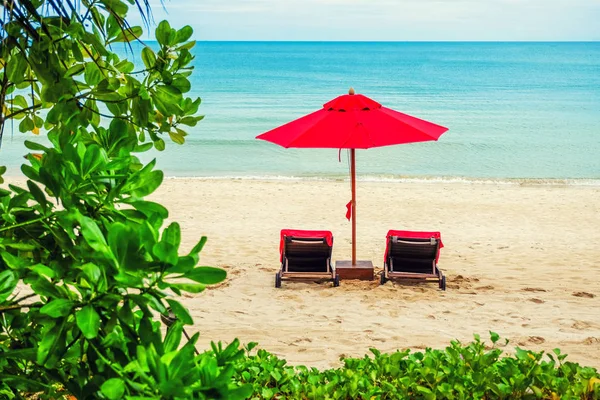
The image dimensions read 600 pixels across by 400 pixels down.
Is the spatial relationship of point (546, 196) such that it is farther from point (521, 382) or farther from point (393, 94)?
point (393, 94)

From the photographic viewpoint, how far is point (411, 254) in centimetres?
833

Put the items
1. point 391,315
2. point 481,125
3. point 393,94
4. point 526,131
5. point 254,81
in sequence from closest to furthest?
point 391,315 → point 526,131 → point 481,125 → point 393,94 → point 254,81

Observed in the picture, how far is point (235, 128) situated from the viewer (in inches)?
1259

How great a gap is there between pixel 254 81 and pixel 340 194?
1899 inches

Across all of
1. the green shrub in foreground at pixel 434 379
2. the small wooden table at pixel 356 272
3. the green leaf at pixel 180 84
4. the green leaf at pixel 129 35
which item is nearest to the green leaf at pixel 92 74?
the green leaf at pixel 129 35

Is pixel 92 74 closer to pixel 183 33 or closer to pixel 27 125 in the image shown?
pixel 183 33

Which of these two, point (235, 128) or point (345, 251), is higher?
point (235, 128)

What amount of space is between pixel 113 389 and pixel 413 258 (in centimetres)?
730

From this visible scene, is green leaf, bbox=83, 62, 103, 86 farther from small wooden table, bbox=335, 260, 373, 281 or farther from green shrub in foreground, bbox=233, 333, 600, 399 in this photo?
small wooden table, bbox=335, 260, 373, 281

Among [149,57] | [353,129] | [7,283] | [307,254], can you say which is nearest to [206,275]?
[7,283]

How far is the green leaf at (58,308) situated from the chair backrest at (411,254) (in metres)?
7.09

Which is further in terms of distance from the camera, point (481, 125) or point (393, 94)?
point (393, 94)

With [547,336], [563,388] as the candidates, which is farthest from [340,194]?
[563,388]

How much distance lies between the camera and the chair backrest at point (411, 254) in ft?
27.0
